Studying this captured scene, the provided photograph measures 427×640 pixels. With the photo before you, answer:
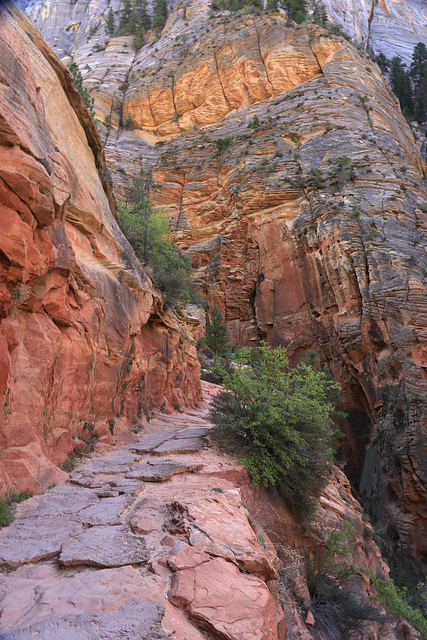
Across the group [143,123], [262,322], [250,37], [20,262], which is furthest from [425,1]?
[20,262]

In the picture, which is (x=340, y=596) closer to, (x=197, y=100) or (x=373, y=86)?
(x=373, y=86)

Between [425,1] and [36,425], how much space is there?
10147cm

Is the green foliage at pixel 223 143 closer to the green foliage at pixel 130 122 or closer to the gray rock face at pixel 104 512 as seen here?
the green foliage at pixel 130 122

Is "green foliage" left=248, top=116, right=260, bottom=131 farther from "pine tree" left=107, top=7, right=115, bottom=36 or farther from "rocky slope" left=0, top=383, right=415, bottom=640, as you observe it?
"pine tree" left=107, top=7, right=115, bottom=36

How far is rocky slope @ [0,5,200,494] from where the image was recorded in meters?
4.95

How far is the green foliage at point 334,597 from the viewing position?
21.3 feet

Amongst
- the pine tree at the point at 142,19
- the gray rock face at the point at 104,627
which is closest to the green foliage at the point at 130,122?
the pine tree at the point at 142,19

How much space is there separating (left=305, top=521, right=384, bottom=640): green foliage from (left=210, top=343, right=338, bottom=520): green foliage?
874 millimetres

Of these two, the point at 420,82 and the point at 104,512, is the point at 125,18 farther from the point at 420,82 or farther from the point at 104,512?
the point at 104,512

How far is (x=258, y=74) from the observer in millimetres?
37594

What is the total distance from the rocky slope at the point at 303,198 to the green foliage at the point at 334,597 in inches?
465

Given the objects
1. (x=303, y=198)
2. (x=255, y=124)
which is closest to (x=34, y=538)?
(x=303, y=198)

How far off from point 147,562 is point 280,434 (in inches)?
207

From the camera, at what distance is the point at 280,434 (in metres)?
8.36
